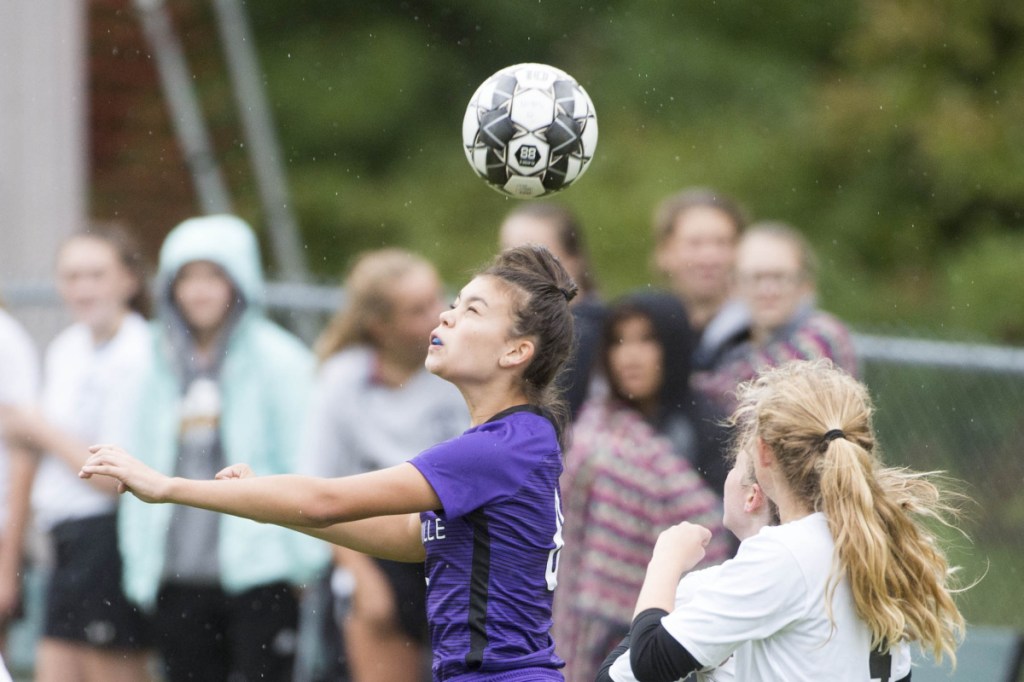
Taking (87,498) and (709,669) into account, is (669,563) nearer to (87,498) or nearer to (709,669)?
(709,669)

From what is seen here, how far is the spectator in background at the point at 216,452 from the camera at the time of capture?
5707 millimetres

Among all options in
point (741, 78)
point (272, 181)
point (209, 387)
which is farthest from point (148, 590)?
point (741, 78)

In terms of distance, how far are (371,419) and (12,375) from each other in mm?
1565

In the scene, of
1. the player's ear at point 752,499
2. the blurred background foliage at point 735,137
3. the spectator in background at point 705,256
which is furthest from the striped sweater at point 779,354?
the blurred background foliage at point 735,137

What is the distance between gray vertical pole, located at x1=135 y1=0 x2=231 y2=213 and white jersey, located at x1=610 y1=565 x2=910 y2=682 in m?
8.57

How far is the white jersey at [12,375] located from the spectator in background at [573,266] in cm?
213

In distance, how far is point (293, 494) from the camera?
131 inches

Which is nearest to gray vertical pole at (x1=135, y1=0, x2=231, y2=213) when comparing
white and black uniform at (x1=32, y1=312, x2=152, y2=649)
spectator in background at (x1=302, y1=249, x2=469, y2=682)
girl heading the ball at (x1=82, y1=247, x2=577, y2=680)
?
white and black uniform at (x1=32, y1=312, x2=152, y2=649)

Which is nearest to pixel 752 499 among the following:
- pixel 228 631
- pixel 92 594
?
pixel 228 631

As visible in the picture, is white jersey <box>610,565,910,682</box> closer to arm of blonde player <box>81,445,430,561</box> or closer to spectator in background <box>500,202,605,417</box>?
arm of blonde player <box>81,445,430,561</box>

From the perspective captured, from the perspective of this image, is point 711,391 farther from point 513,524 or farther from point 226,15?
point 226,15

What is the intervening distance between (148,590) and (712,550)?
2208 mm

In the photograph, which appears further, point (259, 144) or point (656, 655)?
point (259, 144)

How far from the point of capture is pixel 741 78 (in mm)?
14602
